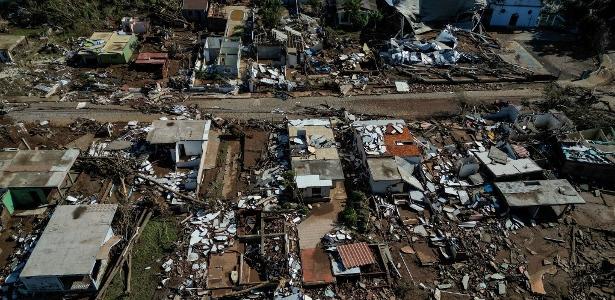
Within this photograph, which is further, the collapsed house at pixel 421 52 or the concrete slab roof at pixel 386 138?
the collapsed house at pixel 421 52

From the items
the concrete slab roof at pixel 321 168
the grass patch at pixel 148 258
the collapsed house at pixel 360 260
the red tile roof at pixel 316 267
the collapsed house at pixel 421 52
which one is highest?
the collapsed house at pixel 421 52

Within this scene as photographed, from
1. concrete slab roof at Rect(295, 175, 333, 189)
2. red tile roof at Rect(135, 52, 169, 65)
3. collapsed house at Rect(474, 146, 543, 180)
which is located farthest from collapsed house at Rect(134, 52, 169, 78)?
collapsed house at Rect(474, 146, 543, 180)

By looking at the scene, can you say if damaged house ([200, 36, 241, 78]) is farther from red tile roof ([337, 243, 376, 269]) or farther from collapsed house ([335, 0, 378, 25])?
red tile roof ([337, 243, 376, 269])

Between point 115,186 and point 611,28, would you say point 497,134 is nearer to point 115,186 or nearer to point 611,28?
point 611,28

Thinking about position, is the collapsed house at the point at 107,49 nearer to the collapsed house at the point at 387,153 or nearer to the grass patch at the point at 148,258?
the grass patch at the point at 148,258

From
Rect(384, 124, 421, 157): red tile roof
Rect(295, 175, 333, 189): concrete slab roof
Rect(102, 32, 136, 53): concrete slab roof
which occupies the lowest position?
Rect(295, 175, 333, 189): concrete slab roof

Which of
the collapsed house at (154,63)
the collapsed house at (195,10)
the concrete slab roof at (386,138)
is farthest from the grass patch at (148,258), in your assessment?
the collapsed house at (195,10)

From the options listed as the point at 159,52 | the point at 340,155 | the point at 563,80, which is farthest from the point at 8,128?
the point at 563,80

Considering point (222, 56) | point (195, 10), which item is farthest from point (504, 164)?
point (195, 10)
